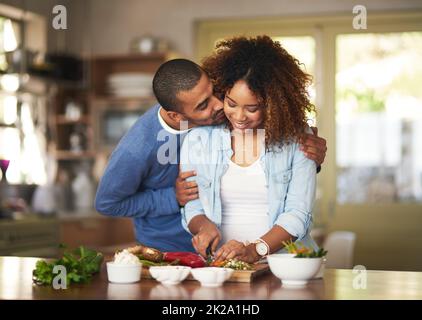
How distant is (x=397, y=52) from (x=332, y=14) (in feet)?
2.55

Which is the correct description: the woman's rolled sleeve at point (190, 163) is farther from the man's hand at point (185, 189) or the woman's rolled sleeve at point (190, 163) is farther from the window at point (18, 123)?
the window at point (18, 123)

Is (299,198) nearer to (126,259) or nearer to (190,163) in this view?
(190,163)

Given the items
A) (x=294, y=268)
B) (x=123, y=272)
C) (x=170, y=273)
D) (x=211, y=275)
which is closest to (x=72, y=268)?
(x=123, y=272)

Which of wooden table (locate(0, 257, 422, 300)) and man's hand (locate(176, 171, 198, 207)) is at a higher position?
man's hand (locate(176, 171, 198, 207))

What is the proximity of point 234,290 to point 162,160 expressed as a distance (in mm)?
674

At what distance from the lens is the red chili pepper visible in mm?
2055

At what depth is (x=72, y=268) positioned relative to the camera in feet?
6.33

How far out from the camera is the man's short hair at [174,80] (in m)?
2.28

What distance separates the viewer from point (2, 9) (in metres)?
5.14

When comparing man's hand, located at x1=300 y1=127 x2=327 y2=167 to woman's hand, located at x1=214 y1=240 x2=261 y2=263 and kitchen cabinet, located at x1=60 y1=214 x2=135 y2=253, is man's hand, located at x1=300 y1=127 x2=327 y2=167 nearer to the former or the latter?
woman's hand, located at x1=214 y1=240 x2=261 y2=263

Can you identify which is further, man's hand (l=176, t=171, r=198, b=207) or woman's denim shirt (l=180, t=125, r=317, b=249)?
man's hand (l=176, t=171, r=198, b=207)

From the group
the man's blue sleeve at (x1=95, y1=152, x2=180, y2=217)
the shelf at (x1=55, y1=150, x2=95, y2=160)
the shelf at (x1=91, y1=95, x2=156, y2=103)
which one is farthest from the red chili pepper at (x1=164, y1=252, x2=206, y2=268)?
the shelf at (x1=55, y1=150, x2=95, y2=160)

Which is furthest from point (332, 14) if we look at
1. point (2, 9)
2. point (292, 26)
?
point (2, 9)

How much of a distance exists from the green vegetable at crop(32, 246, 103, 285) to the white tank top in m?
0.45
